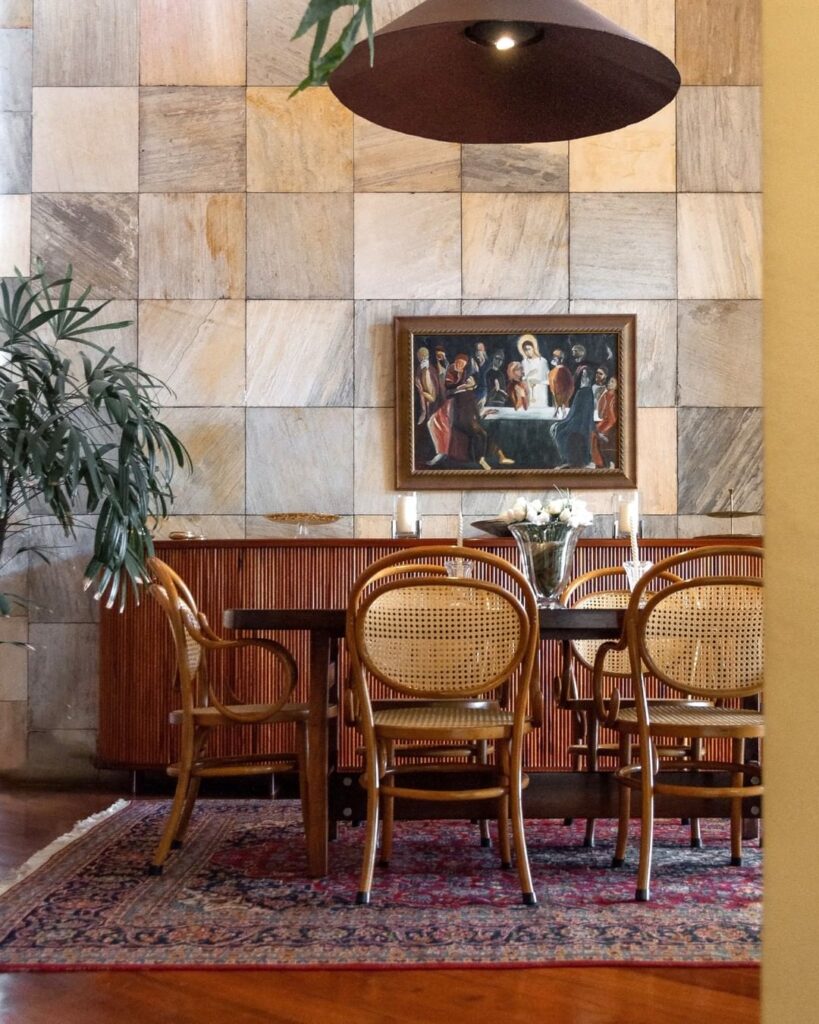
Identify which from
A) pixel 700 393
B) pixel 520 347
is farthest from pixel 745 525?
pixel 520 347

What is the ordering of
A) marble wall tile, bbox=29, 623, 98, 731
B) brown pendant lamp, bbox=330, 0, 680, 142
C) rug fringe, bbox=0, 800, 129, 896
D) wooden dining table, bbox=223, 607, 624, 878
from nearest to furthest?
brown pendant lamp, bbox=330, 0, 680, 142, wooden dining table, bbox=223, 607, 624, 878, rug fringe, bbox=0, 800, 129, 896, marble wall tile, bbox=29, 623, 98, 731

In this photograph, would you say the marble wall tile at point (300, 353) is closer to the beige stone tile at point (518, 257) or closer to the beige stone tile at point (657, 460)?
the beige stone tile at point (518, 257)

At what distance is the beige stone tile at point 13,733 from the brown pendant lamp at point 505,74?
371 cm

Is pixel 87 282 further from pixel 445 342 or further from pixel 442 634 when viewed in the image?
pixel 442 634

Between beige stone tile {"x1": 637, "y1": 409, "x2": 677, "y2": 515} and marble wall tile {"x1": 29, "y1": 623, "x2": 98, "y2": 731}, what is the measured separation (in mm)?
2875

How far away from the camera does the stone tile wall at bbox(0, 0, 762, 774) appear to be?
5.85m

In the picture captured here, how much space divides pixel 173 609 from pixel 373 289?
2.79 meters

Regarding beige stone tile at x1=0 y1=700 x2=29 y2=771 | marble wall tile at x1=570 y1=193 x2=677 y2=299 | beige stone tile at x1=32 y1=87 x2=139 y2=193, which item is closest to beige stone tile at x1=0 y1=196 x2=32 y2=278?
beige stone tile at x1=32 y1=87 x2=139 y2=193

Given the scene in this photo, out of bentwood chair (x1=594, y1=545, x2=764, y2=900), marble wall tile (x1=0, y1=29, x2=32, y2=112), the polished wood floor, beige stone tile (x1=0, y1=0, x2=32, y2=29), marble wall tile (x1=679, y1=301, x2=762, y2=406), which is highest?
beige stone tile (x1=0, y1=0, x2=32, y2=29)

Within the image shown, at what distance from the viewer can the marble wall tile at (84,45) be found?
595 cm

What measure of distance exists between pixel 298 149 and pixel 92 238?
3.78 feet

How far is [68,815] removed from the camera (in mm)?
4688

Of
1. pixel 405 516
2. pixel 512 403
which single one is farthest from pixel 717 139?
pixel 405 516

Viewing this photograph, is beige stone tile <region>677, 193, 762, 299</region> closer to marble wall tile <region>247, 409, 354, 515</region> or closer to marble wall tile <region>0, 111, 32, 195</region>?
marble wall tile <region>247, 409, 354, 515</region>
